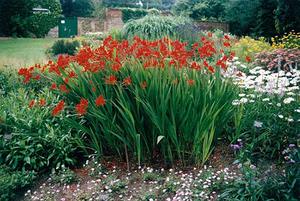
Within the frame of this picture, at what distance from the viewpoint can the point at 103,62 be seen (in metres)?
3.91

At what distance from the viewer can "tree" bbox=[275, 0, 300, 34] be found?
14.3m

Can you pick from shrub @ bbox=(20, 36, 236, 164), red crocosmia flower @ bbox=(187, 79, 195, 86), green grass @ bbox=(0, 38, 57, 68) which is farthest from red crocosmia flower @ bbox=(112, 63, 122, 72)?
green grass @ bbox=(0, 38, 57, 68)

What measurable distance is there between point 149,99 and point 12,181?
4.88ft

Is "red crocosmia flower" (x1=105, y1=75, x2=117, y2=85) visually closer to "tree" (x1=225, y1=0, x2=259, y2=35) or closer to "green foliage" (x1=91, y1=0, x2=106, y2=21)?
"tree" (x1=225, y1=0, x2=259, y2=35)

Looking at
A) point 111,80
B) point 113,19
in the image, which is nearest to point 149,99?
point 111,80

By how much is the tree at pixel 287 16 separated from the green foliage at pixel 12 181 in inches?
491

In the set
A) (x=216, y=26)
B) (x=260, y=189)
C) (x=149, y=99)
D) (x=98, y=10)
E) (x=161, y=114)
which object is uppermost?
(x=98, y=10)

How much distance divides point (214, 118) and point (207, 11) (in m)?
17.6

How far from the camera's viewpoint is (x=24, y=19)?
2125 centimetres

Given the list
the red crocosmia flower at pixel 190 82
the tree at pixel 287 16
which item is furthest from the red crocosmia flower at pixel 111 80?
the tree at pixel 287 16

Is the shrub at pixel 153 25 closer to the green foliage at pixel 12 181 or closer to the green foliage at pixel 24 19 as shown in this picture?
the green foliage at pixel 12 181

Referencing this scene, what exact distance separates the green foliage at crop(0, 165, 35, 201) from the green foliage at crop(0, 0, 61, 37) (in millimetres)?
18042

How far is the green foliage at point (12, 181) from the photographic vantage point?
12.4 feet

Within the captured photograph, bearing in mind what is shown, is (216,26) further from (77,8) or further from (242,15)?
(77,8)
